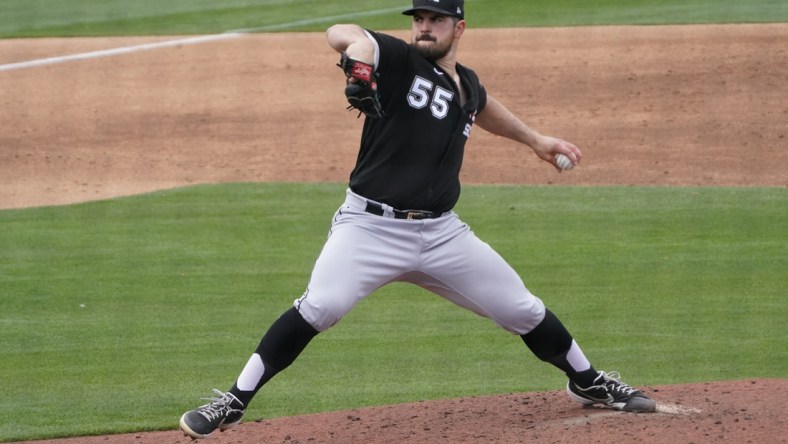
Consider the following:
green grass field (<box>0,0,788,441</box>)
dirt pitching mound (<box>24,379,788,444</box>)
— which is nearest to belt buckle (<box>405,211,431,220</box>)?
dirt pitching mound (<box>24,379,788,444</box>)

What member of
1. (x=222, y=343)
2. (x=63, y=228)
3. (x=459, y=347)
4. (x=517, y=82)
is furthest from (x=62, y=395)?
(x=517, y=82)

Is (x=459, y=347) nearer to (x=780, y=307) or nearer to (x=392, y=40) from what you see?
(x=780, y=307)

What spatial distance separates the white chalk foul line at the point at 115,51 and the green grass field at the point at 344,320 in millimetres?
7382

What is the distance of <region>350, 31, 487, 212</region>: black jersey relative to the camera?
5082 millimetres

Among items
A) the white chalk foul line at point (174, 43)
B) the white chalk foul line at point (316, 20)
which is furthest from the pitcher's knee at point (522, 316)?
the white chalk foul line at point (316, 20)

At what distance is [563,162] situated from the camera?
5598 millimetres

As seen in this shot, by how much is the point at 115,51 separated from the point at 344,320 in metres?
12.6

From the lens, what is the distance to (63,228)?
1099cm

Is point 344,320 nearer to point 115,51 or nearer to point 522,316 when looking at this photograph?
point 522,316

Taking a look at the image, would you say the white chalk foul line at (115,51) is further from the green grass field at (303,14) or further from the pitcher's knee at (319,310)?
the pitcher's knee at (319,310)

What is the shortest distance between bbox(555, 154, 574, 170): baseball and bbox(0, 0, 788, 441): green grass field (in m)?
1.58

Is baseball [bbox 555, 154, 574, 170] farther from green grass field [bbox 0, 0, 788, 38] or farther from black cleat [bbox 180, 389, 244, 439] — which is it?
green grass field [bbox 0, 0, 788, 38]

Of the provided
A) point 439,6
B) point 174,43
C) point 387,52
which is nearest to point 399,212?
point 387,52

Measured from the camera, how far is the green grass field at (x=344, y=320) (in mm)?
6859
